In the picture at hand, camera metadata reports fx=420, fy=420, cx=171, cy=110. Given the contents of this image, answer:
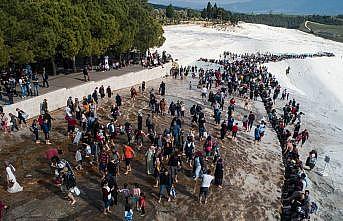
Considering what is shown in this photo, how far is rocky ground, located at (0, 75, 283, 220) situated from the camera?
565 inches

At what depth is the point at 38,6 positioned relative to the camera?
27469mm

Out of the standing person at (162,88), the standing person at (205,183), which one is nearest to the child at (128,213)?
the standing person at (205,183)

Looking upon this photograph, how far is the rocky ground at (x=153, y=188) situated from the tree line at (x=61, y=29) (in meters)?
7.29

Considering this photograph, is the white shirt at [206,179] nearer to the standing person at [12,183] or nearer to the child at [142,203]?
the child at [142,203]

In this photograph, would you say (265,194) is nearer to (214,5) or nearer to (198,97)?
(198,97)

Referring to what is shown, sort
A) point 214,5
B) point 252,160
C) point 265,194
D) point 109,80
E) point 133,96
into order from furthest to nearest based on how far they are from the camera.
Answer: point 214,5 < point 109,80 < point 133,96 < point 252,160 < point 265,194

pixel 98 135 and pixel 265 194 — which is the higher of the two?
pixel 98 135

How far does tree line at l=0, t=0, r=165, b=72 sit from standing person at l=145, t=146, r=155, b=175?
12.9 m

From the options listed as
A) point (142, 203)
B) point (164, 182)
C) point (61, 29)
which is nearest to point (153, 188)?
point (164, 182)

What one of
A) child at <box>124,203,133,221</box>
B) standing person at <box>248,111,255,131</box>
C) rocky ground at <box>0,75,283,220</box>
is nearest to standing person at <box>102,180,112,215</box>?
rocky ground at <box>0,75,283,220</box>

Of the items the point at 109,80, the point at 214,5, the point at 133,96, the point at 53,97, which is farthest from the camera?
the point at 214,5

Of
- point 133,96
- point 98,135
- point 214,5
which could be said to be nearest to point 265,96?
point 133,96

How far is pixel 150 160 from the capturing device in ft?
54.0

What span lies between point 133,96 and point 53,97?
5.83m
